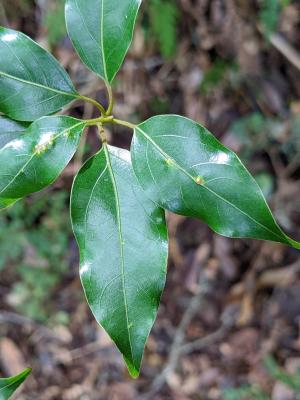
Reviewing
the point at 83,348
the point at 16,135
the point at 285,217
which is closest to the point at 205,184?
the point at 16,135

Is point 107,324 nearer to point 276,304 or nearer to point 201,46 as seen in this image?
point 276,304

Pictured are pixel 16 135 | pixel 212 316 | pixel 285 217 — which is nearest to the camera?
pixel 16 135

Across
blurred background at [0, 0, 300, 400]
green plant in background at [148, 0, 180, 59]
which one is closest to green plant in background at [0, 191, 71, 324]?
blurred background at [0, 0, 300, 400]

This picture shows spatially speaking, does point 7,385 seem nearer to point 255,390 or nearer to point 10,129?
point 10,129

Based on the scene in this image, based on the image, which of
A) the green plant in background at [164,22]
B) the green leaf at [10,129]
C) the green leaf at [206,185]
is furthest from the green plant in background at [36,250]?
the green leaf at [206,185]

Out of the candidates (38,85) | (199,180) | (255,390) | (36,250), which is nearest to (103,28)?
(38,85)

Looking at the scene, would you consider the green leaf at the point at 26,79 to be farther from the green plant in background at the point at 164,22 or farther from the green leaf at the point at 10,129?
the green plant in background at the point at 164,22
